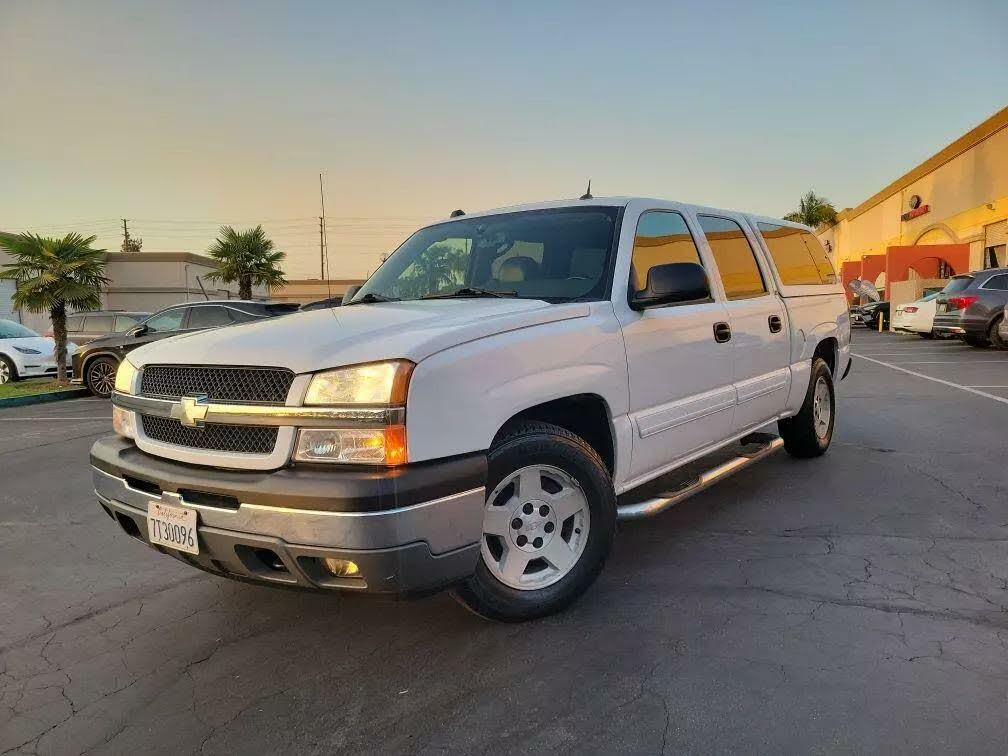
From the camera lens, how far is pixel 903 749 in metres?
2.17

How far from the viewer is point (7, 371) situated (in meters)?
14.7

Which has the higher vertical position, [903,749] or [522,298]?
Result: [522,298]

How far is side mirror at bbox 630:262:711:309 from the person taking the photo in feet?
11.2

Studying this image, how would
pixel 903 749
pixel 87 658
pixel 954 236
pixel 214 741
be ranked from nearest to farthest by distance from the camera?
pixel 903 749, pixel 214 741, pixel 87 658, pixel 954 236

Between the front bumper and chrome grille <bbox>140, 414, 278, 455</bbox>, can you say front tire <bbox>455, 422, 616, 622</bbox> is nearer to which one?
the front bumper

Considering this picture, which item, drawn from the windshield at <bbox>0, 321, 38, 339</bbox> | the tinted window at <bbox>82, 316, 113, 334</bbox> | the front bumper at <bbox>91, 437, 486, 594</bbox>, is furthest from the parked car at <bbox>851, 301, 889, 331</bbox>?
the front bumper at <bbox>91, 437, 486, 594</bbox>

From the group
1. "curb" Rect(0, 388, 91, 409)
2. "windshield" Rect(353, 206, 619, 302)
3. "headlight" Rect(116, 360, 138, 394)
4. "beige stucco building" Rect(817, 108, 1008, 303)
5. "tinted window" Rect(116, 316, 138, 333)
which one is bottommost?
"curb" Rect(0, 388, 91, 409)

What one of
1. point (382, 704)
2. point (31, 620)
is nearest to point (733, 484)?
point (382, 704)

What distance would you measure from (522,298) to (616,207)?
85 cm

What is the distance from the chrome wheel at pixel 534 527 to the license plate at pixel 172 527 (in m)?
1.09

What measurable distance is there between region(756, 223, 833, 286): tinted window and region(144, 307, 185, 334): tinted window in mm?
10634

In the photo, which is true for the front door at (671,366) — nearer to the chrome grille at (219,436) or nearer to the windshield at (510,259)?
the windshield at (510,259)

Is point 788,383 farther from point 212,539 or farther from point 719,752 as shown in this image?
point 212,539

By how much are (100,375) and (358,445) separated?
40.7 ft
